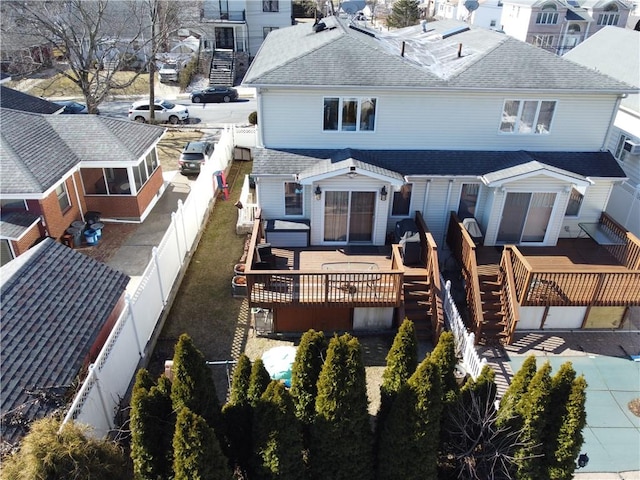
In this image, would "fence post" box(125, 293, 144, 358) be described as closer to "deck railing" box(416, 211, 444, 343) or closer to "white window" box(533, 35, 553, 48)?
"deck railing" box(416, 211, 444, 343)

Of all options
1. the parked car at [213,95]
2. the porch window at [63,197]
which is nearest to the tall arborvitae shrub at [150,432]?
the porch window at [63,197]

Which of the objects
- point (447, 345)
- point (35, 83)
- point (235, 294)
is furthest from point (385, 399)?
point (35, 83)

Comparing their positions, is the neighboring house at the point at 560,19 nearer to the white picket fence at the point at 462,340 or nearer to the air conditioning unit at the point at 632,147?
the air conditioning unit at the point at 632,147

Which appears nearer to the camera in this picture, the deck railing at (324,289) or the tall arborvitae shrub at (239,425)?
the tall arborvitae shrub at (239,425)

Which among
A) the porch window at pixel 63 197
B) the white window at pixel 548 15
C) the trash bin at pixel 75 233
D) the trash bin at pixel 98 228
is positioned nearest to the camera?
the porch window at pixel 63 197

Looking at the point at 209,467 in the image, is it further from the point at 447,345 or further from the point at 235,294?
the point at 235,294

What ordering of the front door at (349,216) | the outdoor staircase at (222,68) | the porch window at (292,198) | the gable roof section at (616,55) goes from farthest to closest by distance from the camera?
1. the outdoor staircase at (222,68)
2. the gable roof section at (616,55)
3. the porch window at (292,198)
4. the front door at (349,216)
